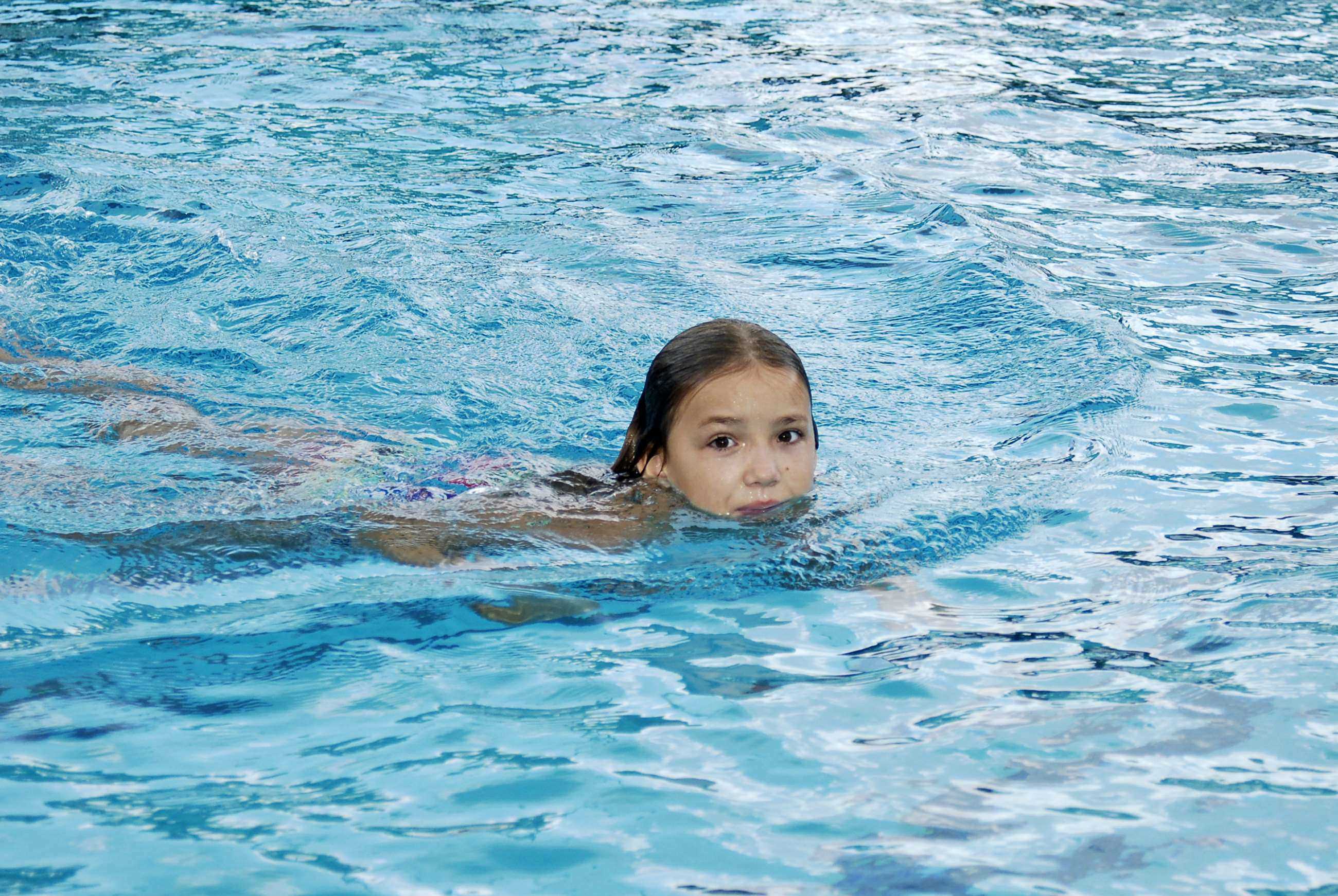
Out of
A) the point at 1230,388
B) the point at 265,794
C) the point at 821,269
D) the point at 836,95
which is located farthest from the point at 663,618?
the point at 836,95

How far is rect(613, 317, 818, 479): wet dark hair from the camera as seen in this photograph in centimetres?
397

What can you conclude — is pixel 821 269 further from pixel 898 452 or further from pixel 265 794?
pixel 265 794

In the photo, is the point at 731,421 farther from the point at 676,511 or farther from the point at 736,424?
the point at 676,511

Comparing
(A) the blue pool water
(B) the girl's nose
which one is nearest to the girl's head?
(B) the girl's nose

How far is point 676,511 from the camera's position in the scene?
13.1ft

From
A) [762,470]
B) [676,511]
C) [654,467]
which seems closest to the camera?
[762,470]

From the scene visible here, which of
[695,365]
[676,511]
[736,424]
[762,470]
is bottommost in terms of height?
[676,511]

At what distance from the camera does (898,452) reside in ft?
15.9

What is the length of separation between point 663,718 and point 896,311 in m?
3.87

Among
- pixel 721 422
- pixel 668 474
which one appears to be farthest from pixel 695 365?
pixel 668 474

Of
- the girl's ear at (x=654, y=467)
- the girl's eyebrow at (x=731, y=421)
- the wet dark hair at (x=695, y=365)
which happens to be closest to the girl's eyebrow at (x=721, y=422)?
the girl's eyebrow at (x=731, y=421)

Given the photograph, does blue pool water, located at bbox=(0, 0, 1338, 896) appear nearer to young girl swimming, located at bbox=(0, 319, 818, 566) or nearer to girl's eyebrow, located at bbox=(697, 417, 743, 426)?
young girl swimming, located at bbox=(0, 319, 818, 566)

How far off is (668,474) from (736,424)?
0.97 ft

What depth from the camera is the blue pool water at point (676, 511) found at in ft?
8.25
